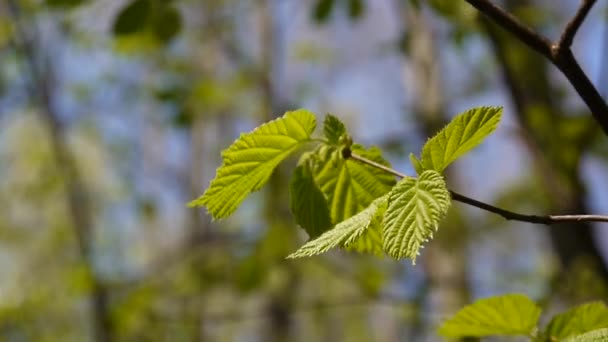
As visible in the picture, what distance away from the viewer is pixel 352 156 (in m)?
0.59

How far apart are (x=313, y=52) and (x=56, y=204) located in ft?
12.4

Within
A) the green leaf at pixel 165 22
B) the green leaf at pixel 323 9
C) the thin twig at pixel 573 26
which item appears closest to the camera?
the thin twig at pixel 573 26

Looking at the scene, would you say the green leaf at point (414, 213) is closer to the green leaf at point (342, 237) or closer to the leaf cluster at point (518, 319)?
the green leaf at point (342, 237)

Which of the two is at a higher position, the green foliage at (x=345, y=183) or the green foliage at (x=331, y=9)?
the green foliage at (x=331, y=9)

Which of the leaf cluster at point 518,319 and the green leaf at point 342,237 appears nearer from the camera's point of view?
the green leaf at point 342,237

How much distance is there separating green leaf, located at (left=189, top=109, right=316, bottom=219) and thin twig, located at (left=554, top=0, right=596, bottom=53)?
0.20m

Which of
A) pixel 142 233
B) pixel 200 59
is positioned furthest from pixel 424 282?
pixel 142 233

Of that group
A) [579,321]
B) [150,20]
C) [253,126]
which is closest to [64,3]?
[150,20]

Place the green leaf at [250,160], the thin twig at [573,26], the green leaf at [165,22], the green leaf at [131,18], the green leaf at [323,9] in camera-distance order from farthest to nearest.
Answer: the green leaf at [323,9] < the green leaf at [165,22] < the green leaf at [131,18] < the green leaf at [250,160] < the thin twig at [573,26]

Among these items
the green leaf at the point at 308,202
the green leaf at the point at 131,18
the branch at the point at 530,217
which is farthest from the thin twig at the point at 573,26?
the green leaf at the point at 131,18

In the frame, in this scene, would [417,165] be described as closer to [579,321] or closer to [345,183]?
[345,183]

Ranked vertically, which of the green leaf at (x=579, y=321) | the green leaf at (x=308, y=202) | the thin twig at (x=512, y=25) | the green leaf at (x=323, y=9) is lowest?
the green leaf at (x=579, y=321)

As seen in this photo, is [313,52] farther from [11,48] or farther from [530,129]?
[530,129]

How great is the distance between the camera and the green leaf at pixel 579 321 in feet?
1.93
